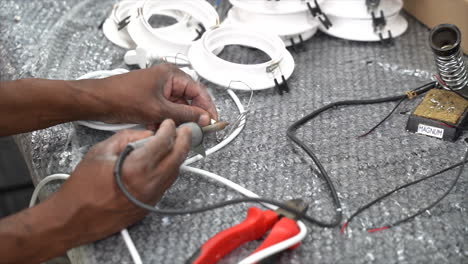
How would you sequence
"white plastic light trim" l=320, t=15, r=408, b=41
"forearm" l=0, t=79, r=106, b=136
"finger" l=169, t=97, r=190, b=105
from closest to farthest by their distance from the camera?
"forearm" l=0, t=79, r=106, b=136
"finger" l=169, t=97, r=190, b=105
"white plastic light trim" l=320, t=15, r=408, b=41

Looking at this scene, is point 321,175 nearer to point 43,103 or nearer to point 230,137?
point 230,137

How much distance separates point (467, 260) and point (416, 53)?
0.54 metres

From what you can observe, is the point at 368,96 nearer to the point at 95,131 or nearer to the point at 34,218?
the point at 95,131

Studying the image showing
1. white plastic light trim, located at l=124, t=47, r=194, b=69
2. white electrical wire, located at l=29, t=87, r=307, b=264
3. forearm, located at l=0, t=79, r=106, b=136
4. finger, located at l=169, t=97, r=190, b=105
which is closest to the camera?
white electrical wire, located at l=29, t=87, r=307, b=264

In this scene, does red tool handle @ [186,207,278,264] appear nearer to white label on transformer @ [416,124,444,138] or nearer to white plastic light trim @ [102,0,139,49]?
white label on transformer @ [416,124,444,138]

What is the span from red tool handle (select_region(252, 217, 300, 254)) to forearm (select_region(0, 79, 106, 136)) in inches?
13.7

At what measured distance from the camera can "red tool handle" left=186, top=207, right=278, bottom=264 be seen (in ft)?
2.01

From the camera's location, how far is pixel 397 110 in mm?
908

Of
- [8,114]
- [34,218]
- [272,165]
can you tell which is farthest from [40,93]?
[272,165]

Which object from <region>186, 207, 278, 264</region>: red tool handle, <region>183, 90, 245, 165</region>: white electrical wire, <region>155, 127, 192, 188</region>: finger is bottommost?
<region>183, 90, 245, 165</region>: white electrical wire

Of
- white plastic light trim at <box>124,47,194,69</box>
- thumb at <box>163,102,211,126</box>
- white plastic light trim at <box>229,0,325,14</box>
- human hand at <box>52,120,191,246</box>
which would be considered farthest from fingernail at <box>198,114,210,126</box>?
white plastic light trim at <box>229,0,325,14</box>

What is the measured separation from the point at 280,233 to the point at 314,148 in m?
0.24

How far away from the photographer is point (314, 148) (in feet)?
2.72

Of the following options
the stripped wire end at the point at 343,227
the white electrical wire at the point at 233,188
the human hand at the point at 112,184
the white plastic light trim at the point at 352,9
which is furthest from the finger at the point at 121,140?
the white plastic light trim at the point at 352,9
